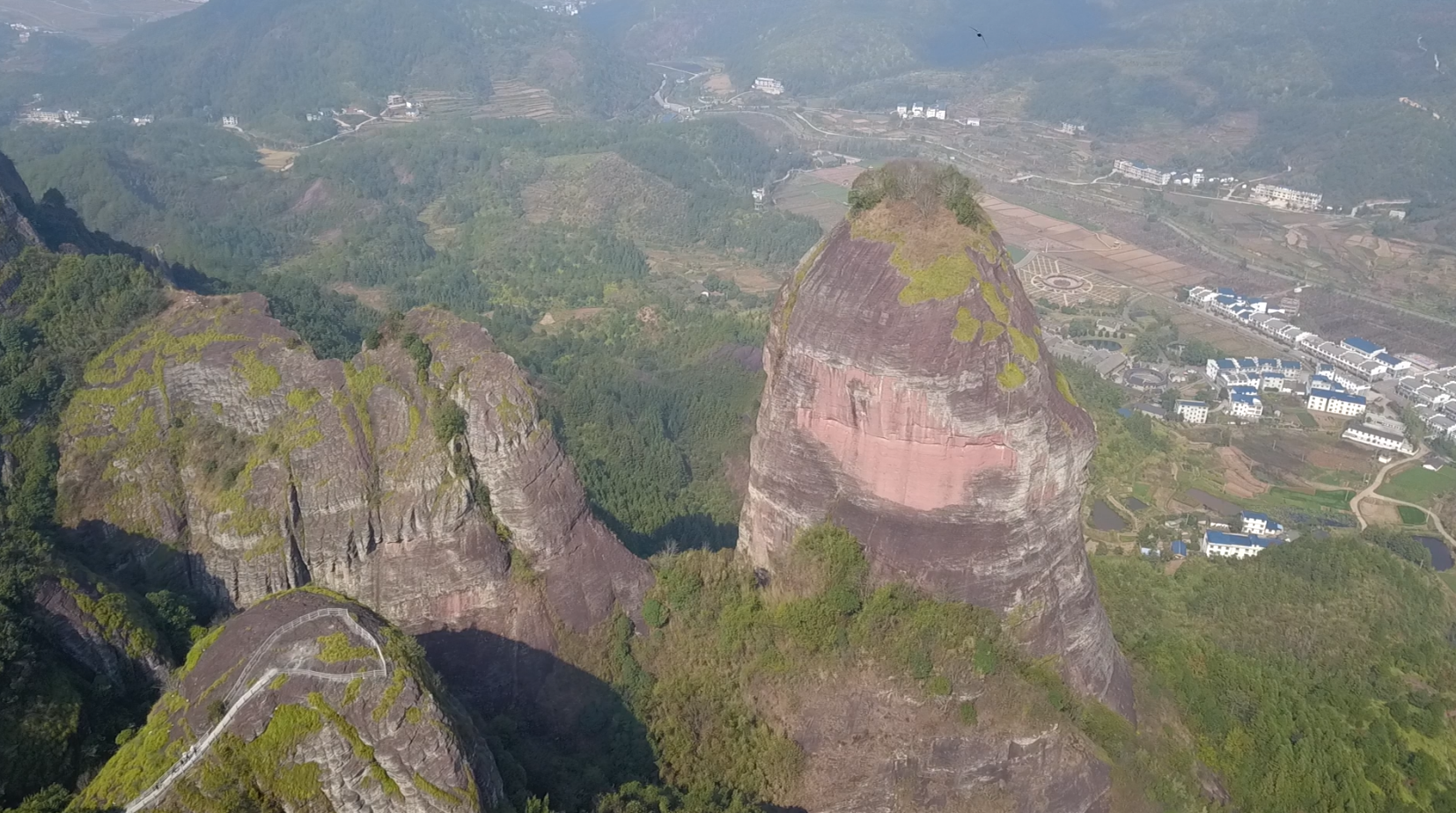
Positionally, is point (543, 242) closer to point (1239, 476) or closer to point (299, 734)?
point (1239, 476)

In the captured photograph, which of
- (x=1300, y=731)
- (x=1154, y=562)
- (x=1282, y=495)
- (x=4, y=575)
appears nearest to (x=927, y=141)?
(x=1282, y=495)

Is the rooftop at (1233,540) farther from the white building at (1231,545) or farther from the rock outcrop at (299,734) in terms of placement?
the rock outcrop at (299,734)

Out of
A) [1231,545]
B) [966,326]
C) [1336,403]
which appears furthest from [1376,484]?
[966,326]

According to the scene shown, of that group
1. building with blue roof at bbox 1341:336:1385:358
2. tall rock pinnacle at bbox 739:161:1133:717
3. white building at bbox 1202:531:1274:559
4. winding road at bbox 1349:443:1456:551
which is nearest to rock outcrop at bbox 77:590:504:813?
tall rock pinnacle at bbox 739:161:1133:717

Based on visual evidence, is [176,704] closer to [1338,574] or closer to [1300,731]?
[1300,731]

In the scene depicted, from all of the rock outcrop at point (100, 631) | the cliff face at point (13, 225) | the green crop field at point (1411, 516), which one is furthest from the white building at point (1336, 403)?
the cliff face at point (13, 225)

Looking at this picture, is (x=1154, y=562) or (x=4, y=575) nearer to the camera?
(x=4, y=575)
